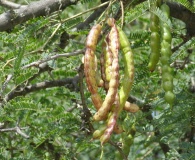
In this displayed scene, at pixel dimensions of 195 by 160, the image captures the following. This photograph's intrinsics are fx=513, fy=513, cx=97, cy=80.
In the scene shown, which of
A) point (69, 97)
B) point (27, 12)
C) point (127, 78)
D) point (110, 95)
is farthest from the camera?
point (69, 97)

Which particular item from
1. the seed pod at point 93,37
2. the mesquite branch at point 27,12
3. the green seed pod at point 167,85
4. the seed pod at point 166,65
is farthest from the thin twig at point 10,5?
the green seed pod at point 167,85

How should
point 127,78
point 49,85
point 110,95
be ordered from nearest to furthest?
point 110,95 < point 127,78 < point 49,85

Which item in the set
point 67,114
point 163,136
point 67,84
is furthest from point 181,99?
point 67,84

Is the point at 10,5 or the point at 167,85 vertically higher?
the point at 10,5

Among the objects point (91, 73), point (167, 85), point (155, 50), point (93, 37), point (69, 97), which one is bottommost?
point (69, 97)

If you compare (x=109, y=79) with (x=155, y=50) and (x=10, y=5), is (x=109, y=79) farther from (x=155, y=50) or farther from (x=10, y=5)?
(x=10, y=5)

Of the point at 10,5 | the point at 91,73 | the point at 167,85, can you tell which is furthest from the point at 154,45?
the point at 10,5

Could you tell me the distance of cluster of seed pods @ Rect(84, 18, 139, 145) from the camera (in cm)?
216

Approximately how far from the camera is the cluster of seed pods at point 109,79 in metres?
2.16

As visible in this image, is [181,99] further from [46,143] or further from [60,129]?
[46,143]

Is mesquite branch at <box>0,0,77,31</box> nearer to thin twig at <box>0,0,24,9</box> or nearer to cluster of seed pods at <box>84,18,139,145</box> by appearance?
thin twig at <box>0,0,24,9</box>

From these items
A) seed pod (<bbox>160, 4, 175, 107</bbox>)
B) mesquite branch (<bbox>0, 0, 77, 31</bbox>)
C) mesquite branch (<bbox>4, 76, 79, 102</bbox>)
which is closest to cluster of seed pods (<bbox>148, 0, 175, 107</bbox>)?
seed pod (<bbox>160, 4, 175, 107</bbox>)

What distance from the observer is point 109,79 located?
7.33ft

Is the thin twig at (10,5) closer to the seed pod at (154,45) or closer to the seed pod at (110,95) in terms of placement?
the seed pod at (154,45)
